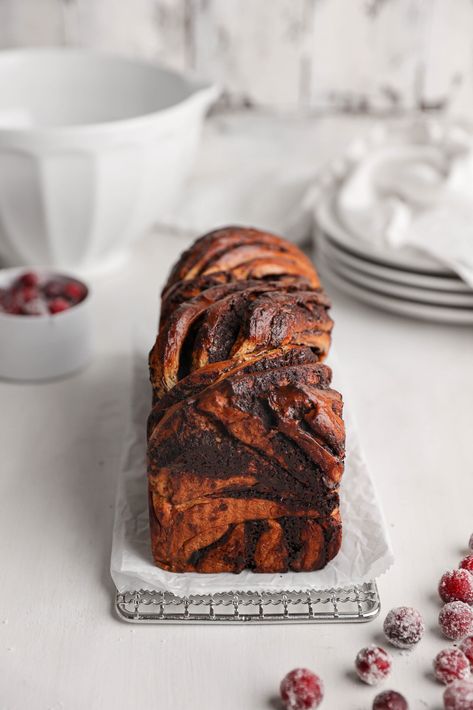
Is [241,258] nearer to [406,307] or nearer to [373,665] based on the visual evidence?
[406,307]

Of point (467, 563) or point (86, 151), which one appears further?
point (86, 151)

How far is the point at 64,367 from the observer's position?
166cm

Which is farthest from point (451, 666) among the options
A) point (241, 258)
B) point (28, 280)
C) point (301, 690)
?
point (28, 280)

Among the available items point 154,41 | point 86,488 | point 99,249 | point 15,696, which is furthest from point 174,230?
point 15,696

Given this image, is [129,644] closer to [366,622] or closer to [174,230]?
[366,622]

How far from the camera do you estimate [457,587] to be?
116cm

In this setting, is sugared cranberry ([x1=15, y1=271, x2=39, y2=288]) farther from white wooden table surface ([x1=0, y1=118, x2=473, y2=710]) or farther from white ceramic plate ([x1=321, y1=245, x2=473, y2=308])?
white ceramic plate ([x1=321, y1=245, x2=473, y2=308])

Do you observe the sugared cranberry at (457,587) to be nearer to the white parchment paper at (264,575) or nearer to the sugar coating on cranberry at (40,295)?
the white parchment paper at (264,575)

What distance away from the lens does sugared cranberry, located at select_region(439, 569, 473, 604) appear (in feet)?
3.80

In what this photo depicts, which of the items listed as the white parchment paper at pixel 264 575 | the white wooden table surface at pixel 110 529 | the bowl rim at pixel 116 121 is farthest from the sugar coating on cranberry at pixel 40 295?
the white parchment paper at pixel 264 575

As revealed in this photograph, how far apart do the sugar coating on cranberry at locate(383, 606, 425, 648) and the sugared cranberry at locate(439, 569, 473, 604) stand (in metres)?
0.07

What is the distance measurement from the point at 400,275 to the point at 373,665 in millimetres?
885

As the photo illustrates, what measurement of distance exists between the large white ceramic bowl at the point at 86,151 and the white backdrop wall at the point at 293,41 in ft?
0.65

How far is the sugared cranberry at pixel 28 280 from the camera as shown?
171 centimetres
